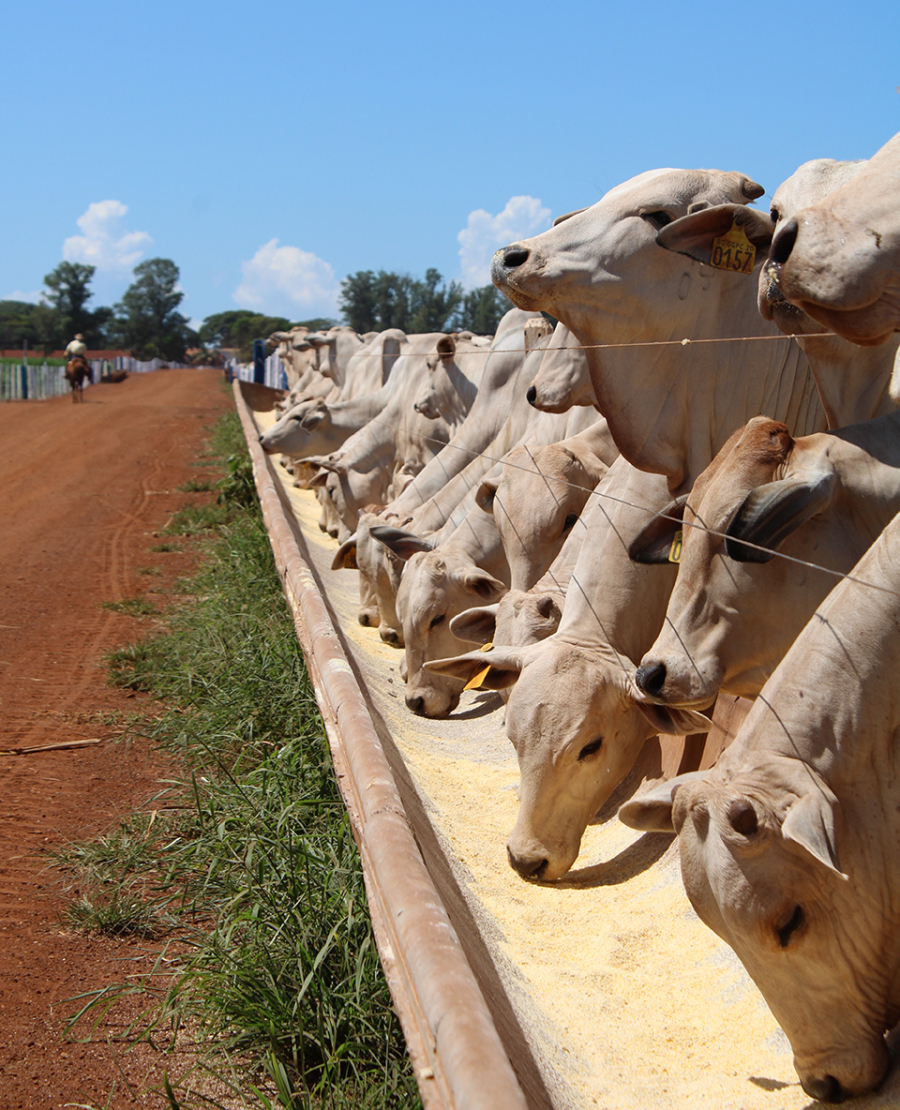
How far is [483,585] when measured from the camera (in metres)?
7.06

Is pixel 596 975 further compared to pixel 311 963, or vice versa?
pixel 596 975

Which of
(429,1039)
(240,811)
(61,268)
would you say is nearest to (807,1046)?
(429,1039)

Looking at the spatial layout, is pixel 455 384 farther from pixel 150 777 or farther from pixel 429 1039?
pixel 429 1039

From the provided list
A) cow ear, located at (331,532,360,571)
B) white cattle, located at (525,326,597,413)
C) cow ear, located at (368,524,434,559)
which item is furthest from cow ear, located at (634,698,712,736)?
cow ear, located at (331,532,360,571)

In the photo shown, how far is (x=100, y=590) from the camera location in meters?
10.7

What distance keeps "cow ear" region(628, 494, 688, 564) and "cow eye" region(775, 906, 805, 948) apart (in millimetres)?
1518

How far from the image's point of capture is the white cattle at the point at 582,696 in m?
4.56

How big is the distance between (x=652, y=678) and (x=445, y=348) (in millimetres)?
8681

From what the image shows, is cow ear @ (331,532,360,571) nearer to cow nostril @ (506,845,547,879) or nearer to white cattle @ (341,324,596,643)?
white cattle @ (341,324,596,643)

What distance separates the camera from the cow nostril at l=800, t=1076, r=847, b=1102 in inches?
106

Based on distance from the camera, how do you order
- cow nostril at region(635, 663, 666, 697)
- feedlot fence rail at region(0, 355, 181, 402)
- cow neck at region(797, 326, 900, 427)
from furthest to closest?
1. feedlot fence rail at region(0, 355, 181, 402)
2. cow neck at region(797, 326, 900, 427)
3. cow nostril at region(635, 663, 666, 697)

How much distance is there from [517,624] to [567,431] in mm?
2473

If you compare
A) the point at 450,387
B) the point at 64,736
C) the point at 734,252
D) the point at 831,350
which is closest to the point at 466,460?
the point at 450,387

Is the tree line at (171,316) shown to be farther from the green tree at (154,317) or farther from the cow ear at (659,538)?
the cow ear at (659,538)
